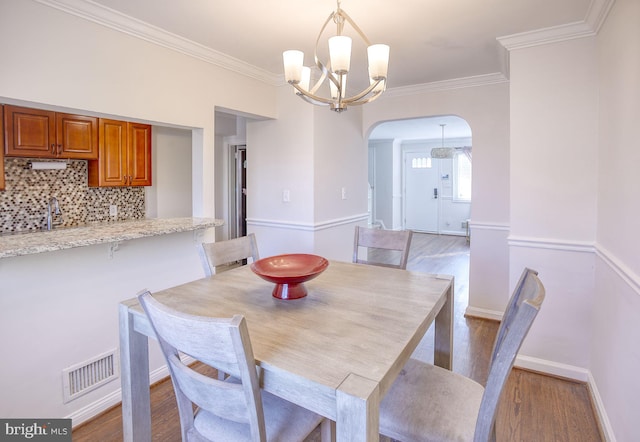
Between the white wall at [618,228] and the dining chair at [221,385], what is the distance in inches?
55.8

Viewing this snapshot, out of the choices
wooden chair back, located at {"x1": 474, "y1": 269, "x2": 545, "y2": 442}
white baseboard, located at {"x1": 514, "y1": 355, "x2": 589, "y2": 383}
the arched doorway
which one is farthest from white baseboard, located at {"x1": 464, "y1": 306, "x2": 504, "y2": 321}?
the arched doorway

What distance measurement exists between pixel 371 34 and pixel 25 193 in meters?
3.20

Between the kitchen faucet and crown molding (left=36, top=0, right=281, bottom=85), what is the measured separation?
1.94 meters

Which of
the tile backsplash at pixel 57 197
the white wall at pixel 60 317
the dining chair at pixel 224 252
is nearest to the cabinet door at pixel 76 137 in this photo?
the tile backsplash at pixel 57 197

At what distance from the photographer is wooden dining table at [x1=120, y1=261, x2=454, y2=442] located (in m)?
0.91

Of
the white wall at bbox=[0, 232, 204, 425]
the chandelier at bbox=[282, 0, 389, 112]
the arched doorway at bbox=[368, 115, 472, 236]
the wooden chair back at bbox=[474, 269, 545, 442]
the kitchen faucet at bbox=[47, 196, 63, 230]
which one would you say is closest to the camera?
the wooden chair back at bbox=[474, 269, 545, 442]

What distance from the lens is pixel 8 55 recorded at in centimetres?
175

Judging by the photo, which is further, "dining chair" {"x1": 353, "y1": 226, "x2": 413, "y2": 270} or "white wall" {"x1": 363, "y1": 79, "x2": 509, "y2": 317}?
"white wall" {"x1": 363, "y1": 79, "x2": 509, "y2": 317}

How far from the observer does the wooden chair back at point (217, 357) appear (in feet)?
2.91

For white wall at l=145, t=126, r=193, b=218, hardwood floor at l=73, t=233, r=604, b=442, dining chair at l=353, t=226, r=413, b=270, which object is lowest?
hardwood floor at l=73, t=233, r=604, b=442

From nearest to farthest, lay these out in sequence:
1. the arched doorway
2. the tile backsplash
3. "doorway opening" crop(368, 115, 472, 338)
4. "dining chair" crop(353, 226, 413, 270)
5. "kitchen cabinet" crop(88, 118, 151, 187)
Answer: "dining chair" crop(353, 226, 413, 270) → the tile backsplash → "kitchen cabinet" crop(88, 118, 151, 187) → "doorway opening" crop(368, 115, 472, 338) → the arched doorway

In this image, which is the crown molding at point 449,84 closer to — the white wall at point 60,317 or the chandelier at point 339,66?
the chandelier at point 339,66

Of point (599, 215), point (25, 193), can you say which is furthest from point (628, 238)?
point (25, 193)

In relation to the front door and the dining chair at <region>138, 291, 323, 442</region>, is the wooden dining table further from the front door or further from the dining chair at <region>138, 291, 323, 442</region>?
the front door
